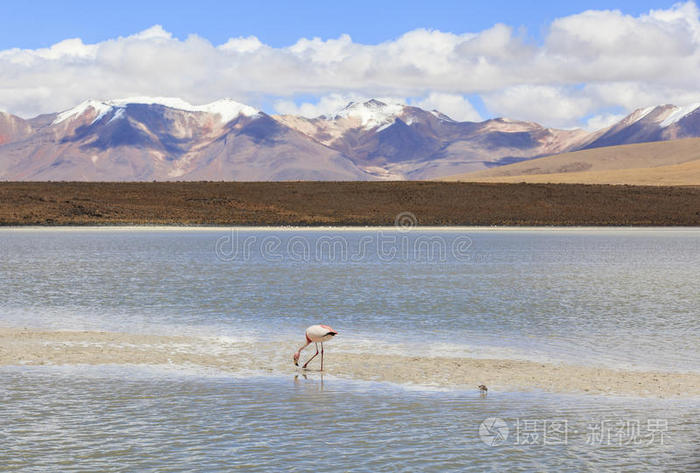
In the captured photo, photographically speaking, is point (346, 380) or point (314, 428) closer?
point (314, 428)

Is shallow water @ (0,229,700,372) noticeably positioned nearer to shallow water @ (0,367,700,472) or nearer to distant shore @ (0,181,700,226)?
shallow water @ (0,367,700,472)

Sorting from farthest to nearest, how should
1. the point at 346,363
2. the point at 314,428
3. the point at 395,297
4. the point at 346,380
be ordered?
the point at 395,297 → the point at 346,363 → the point at 346,380 → the point at 314,428

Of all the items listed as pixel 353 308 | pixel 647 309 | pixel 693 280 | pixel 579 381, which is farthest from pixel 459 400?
pixel 693 280

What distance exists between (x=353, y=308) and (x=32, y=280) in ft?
50.0

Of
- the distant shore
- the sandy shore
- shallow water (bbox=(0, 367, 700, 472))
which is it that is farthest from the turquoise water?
the distant shore

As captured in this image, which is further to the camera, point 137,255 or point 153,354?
point 137,255

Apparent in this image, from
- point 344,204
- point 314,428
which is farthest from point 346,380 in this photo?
point 344,204

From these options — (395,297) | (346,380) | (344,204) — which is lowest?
(346,380)

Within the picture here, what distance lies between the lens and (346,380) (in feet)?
50.8

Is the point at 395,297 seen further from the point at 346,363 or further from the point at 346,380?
the point at 346,380

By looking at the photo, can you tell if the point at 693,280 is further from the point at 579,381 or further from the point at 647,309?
the point at 579,381

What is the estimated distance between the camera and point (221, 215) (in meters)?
103

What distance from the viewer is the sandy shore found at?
1497cm

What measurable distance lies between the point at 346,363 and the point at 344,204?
93984 millimetres
